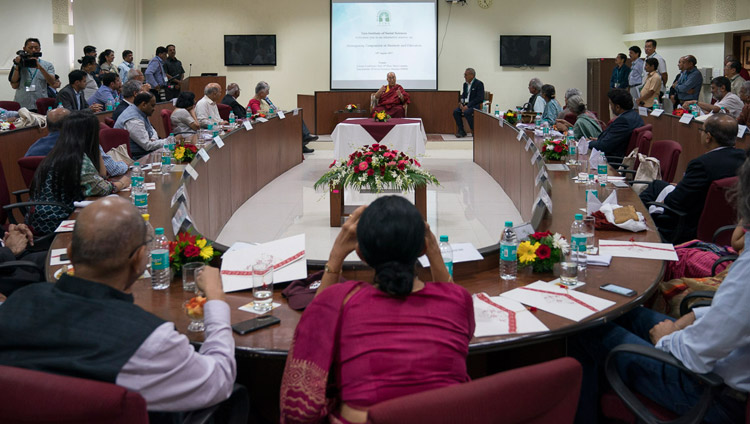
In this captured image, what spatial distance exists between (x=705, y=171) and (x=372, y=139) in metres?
6.05

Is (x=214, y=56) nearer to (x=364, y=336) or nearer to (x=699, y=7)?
(x=699, y=7)

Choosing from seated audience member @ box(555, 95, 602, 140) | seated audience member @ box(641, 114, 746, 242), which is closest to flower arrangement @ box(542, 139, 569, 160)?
seated audience member @ box(555, 95, 602, 140)

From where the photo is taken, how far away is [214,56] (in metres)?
15.2

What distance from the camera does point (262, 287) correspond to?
97.0 inches

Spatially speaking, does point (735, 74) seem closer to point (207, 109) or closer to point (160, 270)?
point (207, 109)

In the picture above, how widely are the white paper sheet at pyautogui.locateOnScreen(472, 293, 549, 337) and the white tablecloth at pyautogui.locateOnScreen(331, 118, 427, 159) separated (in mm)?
7162

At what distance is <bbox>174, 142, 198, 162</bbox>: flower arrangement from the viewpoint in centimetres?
582

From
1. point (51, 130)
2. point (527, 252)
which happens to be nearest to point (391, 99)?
point (51, 130)

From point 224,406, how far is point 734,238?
227 cm

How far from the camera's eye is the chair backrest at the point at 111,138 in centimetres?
589

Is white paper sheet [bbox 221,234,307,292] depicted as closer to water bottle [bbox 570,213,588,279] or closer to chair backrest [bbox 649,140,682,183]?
water bottle [bbox 570,213,588,279]

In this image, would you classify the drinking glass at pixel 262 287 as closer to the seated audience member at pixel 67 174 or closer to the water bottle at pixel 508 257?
the water bottle at pixel 508 257

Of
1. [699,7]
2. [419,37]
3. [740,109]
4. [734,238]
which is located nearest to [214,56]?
[419,37]

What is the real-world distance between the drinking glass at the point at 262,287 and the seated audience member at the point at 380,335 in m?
0.71
